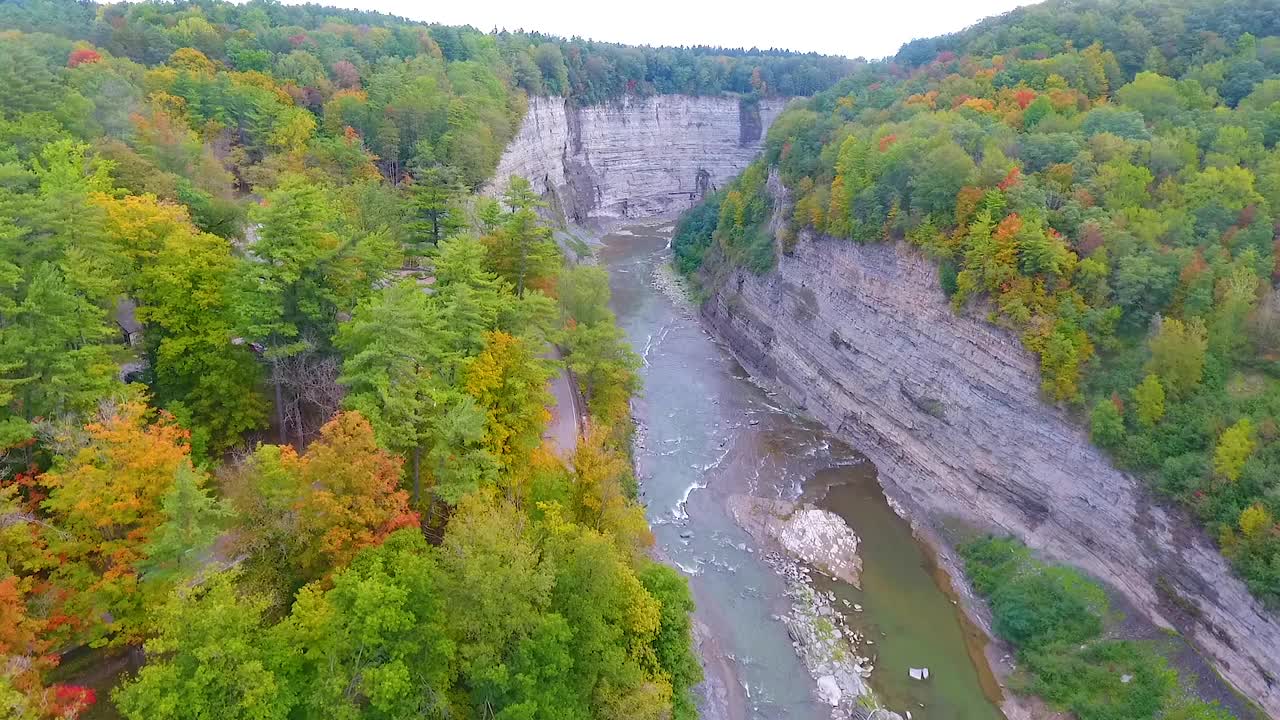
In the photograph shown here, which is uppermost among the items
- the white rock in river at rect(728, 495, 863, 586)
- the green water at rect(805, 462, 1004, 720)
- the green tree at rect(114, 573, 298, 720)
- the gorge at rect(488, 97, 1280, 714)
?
the green tree at rect(114, 573, 298, 720)

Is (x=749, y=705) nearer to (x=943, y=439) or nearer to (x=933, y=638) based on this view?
(x=933, y=638)

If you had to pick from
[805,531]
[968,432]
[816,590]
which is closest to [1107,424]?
[968,432]

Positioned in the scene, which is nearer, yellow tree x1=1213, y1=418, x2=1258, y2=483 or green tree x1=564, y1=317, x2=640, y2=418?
yellow tree x1=1213, y1=418, x2=1258, y2=483

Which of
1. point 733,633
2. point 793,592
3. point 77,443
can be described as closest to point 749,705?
point 733,633

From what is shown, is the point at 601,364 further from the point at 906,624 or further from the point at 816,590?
the point at 906,624

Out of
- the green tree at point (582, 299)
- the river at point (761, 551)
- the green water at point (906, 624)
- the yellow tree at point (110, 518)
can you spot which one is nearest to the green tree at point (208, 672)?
the yellow tree at point (110, 518)

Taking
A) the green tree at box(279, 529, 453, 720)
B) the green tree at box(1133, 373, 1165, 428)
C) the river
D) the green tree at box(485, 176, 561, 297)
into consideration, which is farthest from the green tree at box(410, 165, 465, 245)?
the green tree at box(1133, 373, 1165, 428)

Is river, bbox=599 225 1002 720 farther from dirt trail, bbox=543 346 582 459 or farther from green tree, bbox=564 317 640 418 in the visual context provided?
dirt trail, bbox=543 346 582 459

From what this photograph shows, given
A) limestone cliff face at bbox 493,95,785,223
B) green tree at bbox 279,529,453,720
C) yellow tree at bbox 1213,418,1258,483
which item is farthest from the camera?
limestone cliff face at bbox 493,95,785,223
